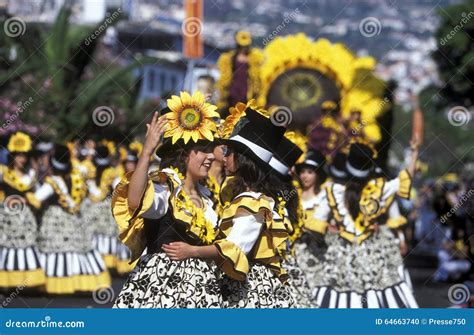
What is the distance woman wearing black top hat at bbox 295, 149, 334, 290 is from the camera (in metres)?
11.2

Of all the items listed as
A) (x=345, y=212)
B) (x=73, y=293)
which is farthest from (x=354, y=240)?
(x=73, y=293)

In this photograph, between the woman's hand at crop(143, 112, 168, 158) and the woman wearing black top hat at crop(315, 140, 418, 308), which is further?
the woman wearing black top hat at crop(315, 140, 418, 308)

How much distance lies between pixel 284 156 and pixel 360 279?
3.36m

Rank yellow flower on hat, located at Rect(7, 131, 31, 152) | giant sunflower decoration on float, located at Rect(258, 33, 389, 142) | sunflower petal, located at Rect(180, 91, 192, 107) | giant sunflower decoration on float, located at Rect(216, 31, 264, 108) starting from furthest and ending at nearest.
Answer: giant sunflower decoration on float, located at Rect(258, 33, 389, 142) → giant sunflower decoration on float, located at Rect(216, 31, 264, 108) → yellow flower on hat, located at Rect(7, 131, 31, 152) → sunflower petal, located at Rect(180, 91, 192, 107)

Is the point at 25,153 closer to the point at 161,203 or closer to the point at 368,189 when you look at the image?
the point at 368,189

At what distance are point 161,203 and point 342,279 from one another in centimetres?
444

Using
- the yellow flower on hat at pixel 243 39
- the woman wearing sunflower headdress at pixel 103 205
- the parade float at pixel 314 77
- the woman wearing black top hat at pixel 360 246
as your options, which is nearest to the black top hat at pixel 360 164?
the woman wearing black top hat at pixel 360 246

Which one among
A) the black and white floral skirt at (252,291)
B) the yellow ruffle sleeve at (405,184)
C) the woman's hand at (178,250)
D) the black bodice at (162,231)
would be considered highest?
the yellow ruffle sleeve at (405,184)

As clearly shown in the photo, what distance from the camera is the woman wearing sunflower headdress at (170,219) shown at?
7000 mm

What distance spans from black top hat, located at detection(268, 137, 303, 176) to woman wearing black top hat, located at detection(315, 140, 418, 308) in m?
2.87

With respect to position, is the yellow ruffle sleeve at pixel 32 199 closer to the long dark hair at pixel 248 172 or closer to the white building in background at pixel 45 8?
the long dark hair at pixel 248 172

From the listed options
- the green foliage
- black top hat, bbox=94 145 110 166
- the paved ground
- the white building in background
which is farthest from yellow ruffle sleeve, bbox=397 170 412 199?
the white building in background

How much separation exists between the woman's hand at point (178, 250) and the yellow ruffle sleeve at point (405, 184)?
4479 mm

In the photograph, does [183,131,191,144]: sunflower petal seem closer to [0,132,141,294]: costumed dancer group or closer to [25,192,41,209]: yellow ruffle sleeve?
[0,132,141,294]: costumed dancer group
